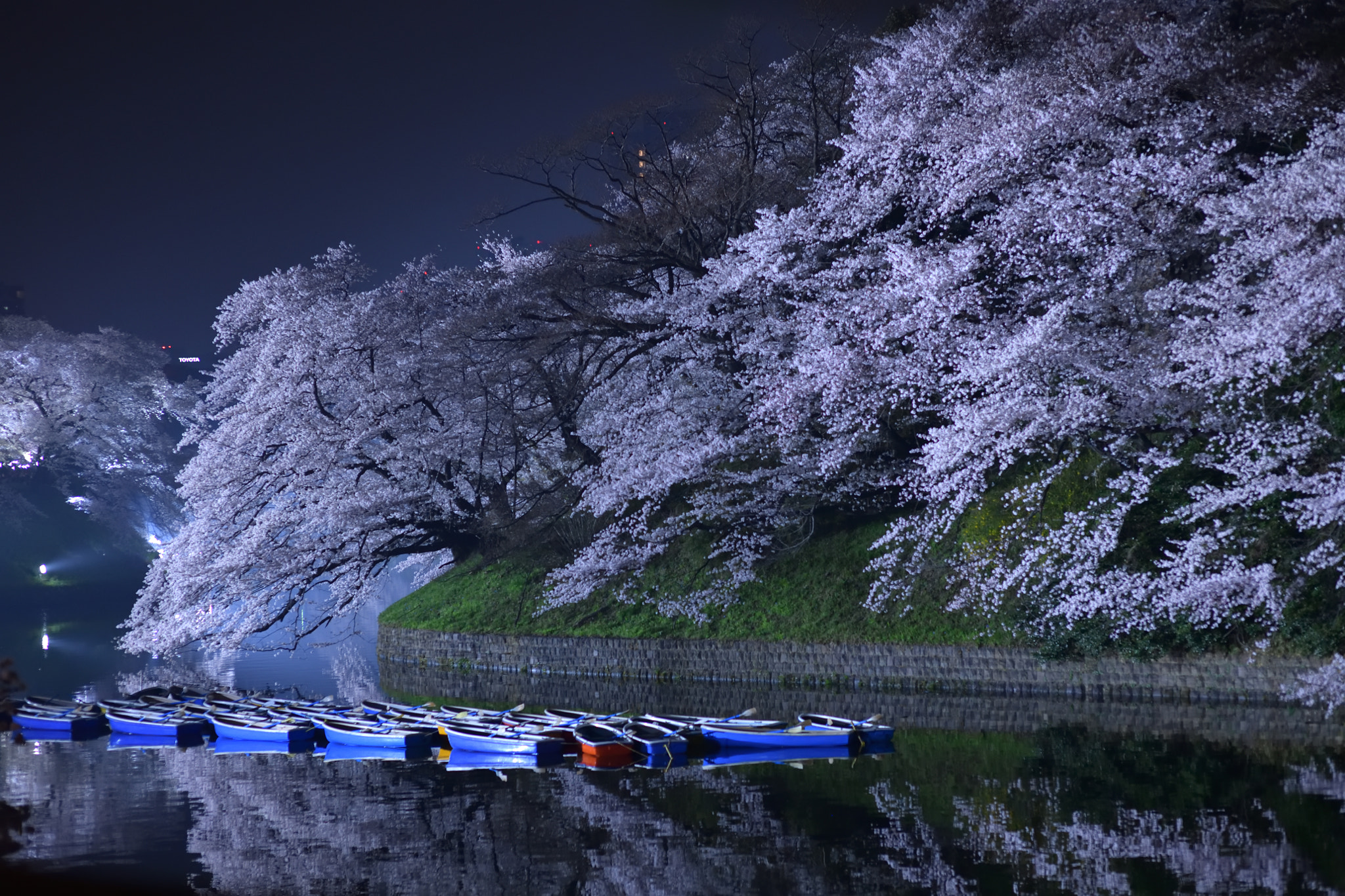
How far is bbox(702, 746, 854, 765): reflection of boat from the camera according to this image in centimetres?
1372

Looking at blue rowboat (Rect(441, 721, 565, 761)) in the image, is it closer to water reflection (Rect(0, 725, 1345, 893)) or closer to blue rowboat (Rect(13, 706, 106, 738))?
water reflection (Rect(0, 725, 1345, 893))

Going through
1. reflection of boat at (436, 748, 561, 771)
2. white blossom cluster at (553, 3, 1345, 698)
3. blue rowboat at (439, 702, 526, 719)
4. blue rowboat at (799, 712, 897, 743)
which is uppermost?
white blossom cluster at (553, 3, 1345, 698)

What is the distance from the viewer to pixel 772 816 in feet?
35.4

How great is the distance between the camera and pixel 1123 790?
36.8 feet

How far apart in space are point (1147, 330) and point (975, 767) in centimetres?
604

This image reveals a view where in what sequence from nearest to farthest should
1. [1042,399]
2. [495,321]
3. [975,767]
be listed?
1. [975,767]
2. [1042,399]
3. [495,321]

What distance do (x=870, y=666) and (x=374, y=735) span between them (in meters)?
8.54

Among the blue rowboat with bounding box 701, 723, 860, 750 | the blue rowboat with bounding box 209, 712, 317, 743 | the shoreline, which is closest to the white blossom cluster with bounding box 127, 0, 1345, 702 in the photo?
the shoreline

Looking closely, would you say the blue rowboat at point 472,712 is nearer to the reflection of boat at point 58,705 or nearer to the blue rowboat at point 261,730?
the blue rowboat at point 261,730

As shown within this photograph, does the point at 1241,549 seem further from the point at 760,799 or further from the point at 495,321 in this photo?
the point at 495,321

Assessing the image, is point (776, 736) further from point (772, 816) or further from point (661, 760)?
point (772, 816)

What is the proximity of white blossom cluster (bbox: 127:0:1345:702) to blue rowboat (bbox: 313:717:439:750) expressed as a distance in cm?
623

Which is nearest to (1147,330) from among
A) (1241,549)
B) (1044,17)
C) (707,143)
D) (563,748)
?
(1241,549)

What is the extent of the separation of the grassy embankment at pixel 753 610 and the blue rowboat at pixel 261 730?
767 centimetres
